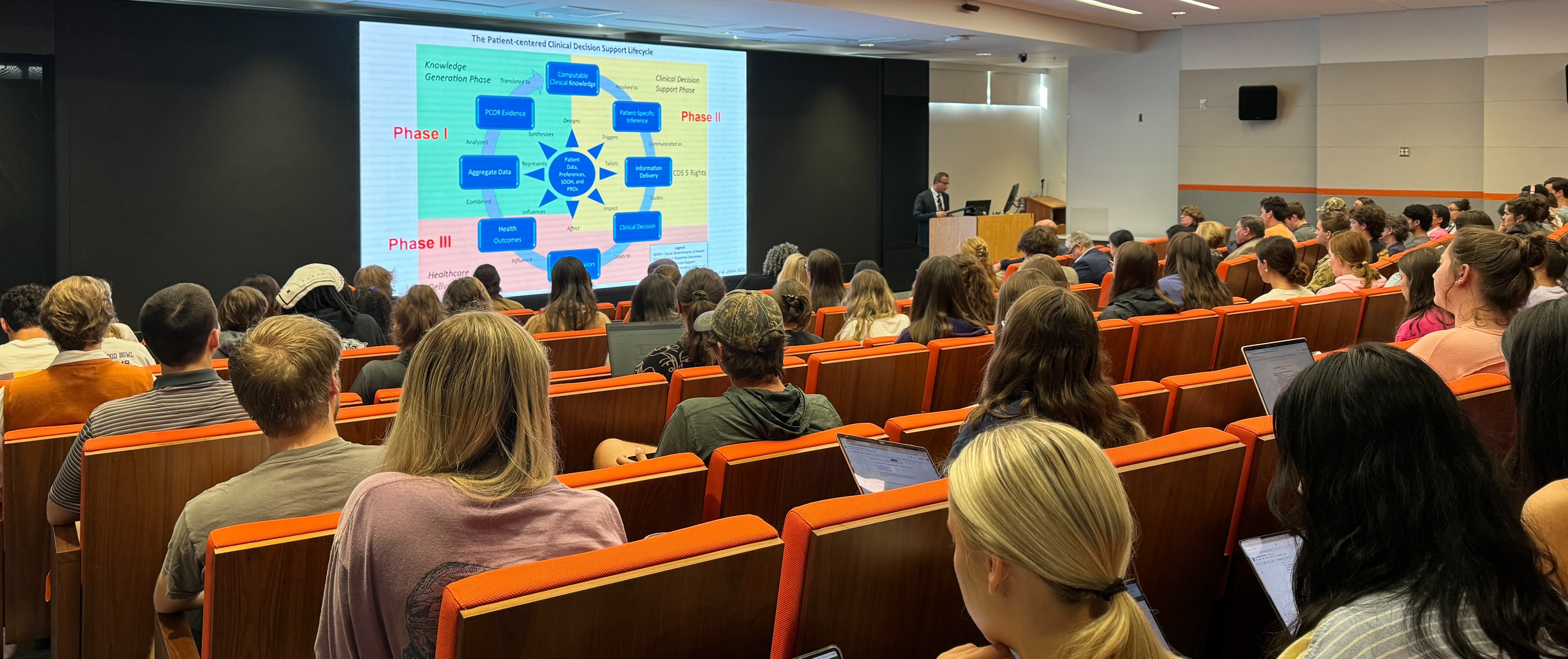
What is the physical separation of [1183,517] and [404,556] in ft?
4.58

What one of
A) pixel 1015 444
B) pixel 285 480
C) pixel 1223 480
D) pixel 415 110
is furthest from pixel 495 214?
pixel 1015 444

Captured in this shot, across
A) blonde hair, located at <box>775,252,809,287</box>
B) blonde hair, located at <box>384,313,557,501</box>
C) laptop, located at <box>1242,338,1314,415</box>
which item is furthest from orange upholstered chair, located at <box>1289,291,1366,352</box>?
blonde hair, located at <box>384,313,557,501</box>

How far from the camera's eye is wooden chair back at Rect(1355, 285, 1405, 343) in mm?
5059

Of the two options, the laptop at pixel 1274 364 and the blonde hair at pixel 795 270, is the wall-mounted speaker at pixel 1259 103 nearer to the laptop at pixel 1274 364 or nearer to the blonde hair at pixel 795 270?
the blonde hair at pixel 795 270

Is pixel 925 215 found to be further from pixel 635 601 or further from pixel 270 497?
pixel 635 601

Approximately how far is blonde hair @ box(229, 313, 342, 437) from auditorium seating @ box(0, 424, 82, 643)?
0.90 meters

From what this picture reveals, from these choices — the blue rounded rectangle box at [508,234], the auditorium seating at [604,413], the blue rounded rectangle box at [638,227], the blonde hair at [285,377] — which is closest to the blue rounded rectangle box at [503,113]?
the blue rounded rectangle box at [508,234]

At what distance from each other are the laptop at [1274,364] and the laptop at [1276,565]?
117 cm

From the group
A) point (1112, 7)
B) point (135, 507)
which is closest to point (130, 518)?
point (135, 507)

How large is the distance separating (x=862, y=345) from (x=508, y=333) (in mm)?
2500

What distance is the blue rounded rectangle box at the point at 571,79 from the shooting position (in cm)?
931

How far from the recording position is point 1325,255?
8.14 m

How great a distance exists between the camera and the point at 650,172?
1029cm

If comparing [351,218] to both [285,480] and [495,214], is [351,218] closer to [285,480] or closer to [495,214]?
[495,214]
